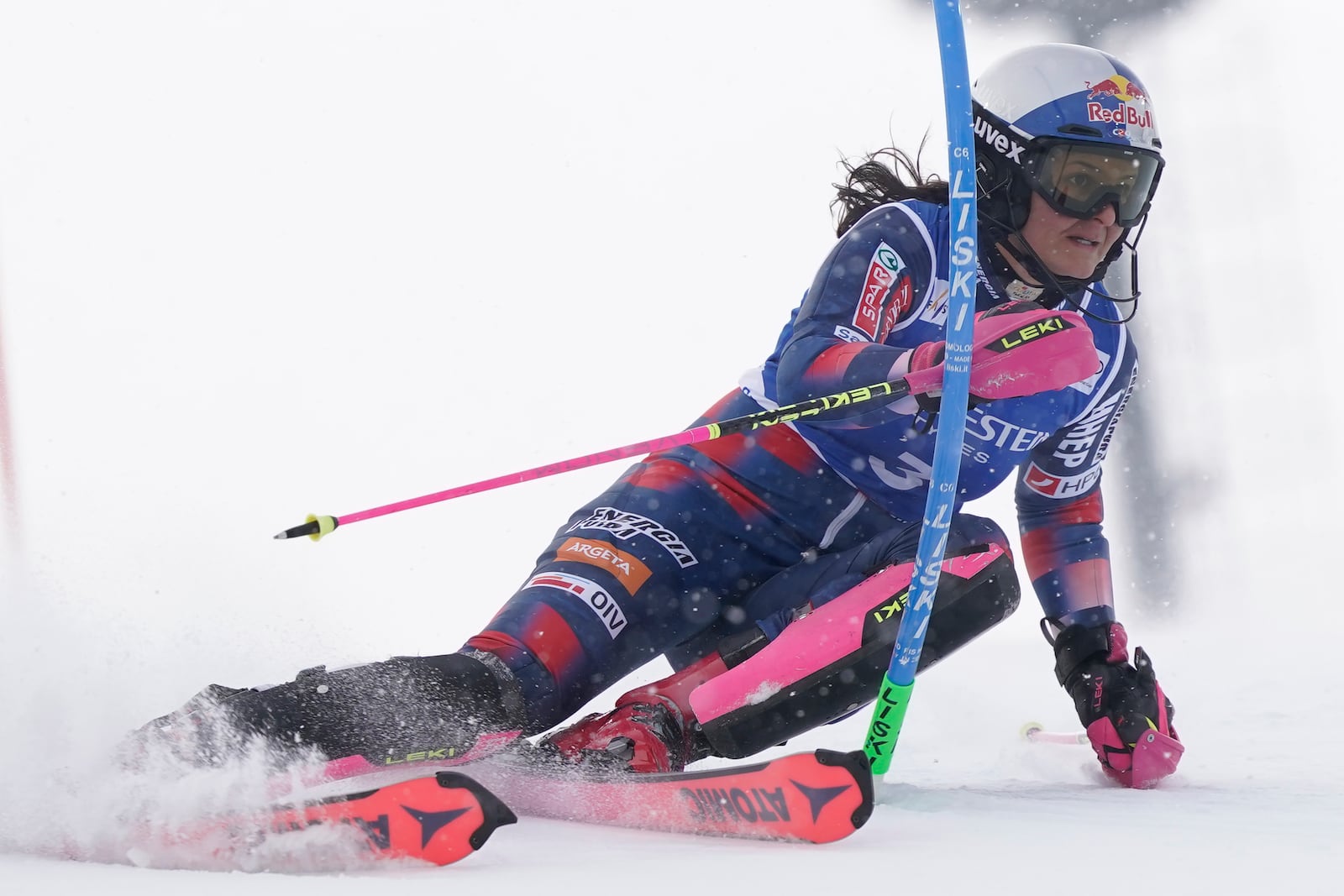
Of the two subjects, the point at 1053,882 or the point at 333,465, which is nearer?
the point at 1053,882

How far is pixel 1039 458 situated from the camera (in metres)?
2.55

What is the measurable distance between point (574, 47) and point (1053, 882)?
6.37 meters

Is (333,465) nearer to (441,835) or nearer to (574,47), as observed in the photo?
(574,47)

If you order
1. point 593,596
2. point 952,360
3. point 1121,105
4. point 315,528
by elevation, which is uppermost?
point 1121,105

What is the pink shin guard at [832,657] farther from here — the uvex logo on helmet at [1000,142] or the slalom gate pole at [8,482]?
the slalom gate pole at [8,482]

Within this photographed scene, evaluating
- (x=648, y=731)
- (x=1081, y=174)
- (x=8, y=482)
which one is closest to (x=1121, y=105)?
(x=1081, y=174)

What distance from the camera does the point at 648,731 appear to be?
205 cm

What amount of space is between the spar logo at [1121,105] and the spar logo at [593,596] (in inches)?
49.8

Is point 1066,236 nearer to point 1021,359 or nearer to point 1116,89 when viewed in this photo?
point 1116,89

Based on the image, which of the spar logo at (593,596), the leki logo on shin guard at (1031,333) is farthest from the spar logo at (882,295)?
the spar logo at (593,596)

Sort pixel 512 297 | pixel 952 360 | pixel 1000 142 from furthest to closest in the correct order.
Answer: pixel 512 297, pixel 1000 142, pixel 952 360

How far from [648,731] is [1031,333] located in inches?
36.4

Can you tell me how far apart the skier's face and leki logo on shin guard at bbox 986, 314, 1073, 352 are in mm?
452

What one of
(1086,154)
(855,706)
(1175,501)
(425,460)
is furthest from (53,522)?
(1175,501)
